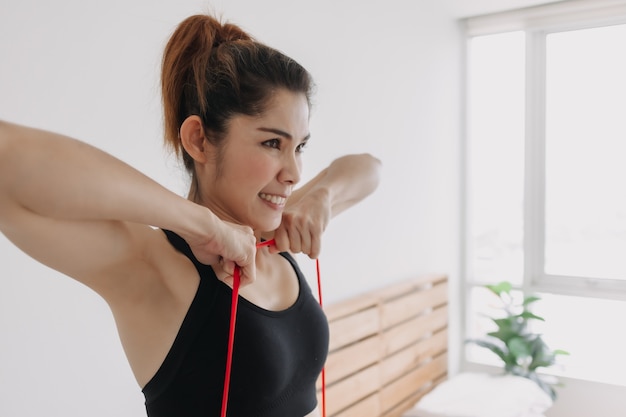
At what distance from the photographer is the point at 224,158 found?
952 millimetres

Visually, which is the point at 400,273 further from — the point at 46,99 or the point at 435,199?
the point at 46,99

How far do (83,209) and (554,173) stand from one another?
3.21 metres

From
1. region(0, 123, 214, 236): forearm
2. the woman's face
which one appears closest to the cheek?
the woman's face

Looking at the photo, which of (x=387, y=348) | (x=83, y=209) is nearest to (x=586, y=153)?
(x=387, y=348)

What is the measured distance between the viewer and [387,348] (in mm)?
2686

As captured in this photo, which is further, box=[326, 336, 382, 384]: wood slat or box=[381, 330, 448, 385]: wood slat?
box=[381, 330, 448, 385]: wood slat

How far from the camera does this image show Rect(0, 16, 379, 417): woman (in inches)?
25.6

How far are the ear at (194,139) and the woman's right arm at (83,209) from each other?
22 centimetres

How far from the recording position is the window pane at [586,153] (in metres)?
3.23

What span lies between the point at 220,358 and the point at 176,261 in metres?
0.15

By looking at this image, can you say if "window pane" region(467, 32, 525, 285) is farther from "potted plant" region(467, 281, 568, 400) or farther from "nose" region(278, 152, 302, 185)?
"nose" region(278, 152, 302, 185)

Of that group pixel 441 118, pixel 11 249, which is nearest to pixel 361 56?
pixel 441 118

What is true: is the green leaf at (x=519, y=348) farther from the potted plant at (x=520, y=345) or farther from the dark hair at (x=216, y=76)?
the dark hair at (x=216, y=76)

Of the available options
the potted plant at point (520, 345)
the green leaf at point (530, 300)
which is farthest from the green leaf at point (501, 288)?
the green leaf at point (530, 300)
